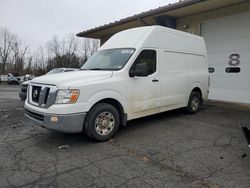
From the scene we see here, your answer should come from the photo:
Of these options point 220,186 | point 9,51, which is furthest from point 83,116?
point 9,51

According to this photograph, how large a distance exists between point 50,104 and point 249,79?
7409 millimetres

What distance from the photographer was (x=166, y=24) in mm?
10164

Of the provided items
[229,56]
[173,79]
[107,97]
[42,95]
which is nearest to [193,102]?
[173,79]

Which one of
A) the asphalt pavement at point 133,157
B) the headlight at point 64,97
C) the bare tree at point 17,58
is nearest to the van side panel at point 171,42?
the asphalt pavement at point 133,157

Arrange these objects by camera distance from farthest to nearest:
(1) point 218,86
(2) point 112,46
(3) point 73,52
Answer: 1. (3) point 73,52
2. (1) point 218,86
3. (2) point 112,46

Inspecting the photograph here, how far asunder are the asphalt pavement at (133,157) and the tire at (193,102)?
1.14 m

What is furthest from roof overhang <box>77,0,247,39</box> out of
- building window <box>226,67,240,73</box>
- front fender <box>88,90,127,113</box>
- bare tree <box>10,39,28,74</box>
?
bare tree <box>10,39,28,74</box>

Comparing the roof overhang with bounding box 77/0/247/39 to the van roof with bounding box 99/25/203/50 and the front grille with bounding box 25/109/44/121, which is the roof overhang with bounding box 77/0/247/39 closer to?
the van roof with bounding box 99/25/203/50

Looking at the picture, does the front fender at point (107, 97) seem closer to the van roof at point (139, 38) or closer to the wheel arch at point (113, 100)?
the wheel arch at point (113, 100)

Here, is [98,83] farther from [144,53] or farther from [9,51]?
[9,51]

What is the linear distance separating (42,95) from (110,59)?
1.87m

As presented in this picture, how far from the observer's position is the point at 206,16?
9.32 metres

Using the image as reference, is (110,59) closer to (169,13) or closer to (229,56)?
(169,13)

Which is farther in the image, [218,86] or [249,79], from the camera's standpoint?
[218,86]
